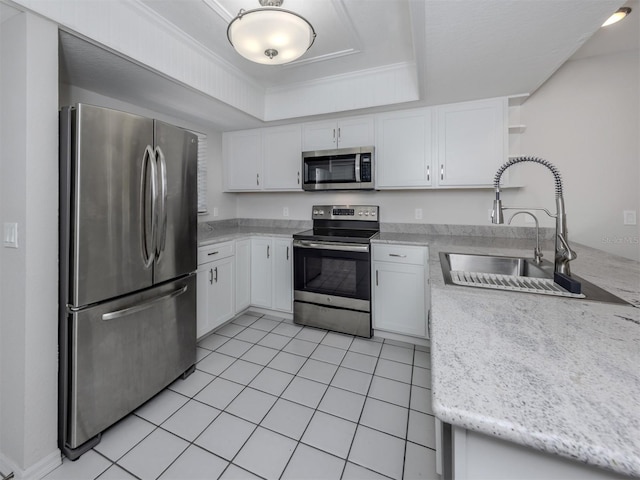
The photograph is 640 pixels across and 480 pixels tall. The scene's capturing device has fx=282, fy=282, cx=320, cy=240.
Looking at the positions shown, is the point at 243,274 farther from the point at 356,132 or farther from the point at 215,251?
the point at 356,132

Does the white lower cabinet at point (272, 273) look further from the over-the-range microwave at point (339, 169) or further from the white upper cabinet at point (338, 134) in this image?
the white upper cabinet at point (338, 134)

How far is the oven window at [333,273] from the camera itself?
8.63ft

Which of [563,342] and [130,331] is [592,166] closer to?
[563,342]

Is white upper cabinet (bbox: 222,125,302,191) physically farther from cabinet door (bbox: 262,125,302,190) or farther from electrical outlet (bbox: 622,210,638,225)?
electrical outlet (bbox: 622,210,638,225)

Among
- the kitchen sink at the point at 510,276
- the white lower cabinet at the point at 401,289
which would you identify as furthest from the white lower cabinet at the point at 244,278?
the kitchen sink at the point at 510,276

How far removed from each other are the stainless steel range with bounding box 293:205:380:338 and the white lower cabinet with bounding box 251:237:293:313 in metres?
0.13

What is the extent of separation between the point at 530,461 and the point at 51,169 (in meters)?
2.02

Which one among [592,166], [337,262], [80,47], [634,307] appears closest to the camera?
[634,307]

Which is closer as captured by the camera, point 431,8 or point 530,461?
point 530,461

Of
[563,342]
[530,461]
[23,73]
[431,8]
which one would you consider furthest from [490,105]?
[23,73]

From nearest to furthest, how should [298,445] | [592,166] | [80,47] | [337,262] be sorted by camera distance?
[298,445] < [80,47] < [592,166] < [337,262]

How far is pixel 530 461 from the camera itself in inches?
19.7

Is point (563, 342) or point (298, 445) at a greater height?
point (563, 342)

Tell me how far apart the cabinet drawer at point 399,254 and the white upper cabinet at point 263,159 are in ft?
3.83
